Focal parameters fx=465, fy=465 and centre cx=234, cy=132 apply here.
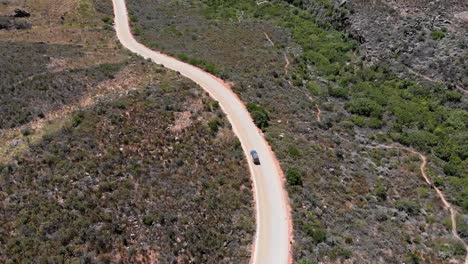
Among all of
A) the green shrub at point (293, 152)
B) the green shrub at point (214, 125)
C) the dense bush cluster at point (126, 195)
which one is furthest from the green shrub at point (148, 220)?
the green shrub at point (293, 152)

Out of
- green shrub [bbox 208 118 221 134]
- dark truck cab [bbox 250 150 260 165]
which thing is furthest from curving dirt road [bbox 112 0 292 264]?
green shrub [bbox 208 118 221 134]

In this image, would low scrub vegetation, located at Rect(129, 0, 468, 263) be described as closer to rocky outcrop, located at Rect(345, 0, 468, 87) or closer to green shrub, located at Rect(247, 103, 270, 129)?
green shrub, located at Rect(247, 103, 270, 129)

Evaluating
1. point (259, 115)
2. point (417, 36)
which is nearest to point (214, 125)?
point (259, 115)

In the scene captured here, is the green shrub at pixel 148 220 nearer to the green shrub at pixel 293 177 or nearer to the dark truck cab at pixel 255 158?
the dark truck cab at pixel 255 158

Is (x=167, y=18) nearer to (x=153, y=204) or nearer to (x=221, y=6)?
(x=221, y=6)

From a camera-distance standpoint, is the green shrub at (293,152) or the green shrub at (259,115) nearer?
the green shrub at (293,152)

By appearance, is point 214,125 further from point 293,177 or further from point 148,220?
point 148,220
